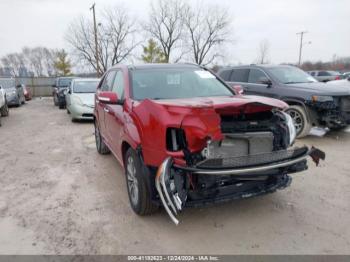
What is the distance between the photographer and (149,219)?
3166 millimetres

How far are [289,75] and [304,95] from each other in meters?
1.25

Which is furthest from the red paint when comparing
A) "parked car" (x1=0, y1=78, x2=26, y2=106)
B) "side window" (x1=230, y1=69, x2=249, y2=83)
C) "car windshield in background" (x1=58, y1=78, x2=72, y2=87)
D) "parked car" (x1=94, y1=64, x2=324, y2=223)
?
"car windshield in background" (x1=58, y1=78, x2=72, y2=87)

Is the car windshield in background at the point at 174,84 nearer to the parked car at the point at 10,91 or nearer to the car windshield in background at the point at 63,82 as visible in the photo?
the parked car at the point at 10,91

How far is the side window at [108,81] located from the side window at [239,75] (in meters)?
4.41

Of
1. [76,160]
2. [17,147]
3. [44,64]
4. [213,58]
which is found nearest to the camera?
[76,160]

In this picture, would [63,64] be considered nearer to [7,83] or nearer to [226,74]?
[7,83]

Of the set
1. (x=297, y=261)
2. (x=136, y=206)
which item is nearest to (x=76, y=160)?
(x=136, y=206)

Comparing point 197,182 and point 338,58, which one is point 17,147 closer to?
point 197,182

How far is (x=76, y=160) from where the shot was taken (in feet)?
18.0

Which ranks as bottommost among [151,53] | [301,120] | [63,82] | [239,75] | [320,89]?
[301,120]

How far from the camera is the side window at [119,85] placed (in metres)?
3.82

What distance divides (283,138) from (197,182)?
3.81ft

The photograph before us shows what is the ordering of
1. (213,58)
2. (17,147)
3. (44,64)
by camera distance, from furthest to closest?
(44,64) < (213,58) < (17,147)

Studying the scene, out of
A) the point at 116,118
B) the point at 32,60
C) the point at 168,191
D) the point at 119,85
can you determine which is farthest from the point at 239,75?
the point at 32,60
